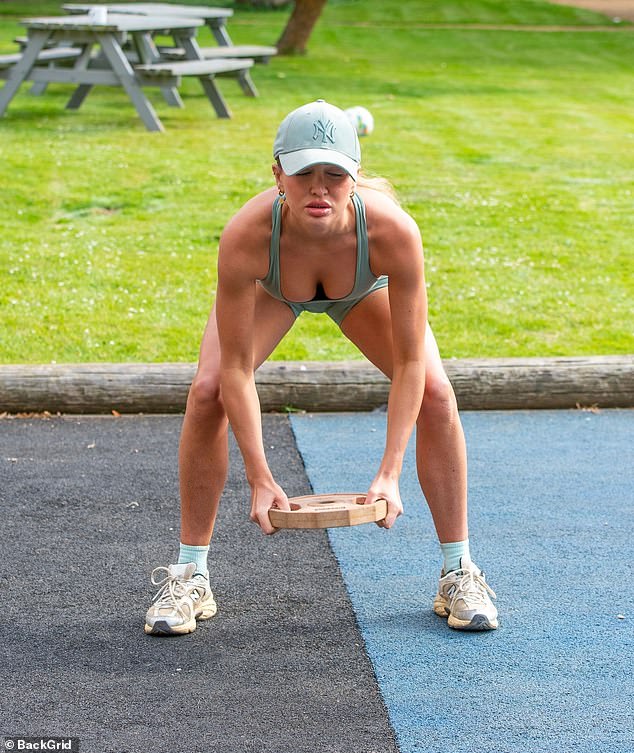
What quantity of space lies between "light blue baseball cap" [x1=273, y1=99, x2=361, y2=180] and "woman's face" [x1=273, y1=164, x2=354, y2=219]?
33mm

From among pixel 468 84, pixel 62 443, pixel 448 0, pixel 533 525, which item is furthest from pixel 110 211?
pixel 448 0

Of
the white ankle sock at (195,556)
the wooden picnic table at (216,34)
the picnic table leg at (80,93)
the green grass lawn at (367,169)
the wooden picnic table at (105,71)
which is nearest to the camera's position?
the white ankle sock at (195,556)

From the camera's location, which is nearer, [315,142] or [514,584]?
[315,142]

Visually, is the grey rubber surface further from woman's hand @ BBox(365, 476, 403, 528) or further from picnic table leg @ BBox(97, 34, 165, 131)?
picnic table leg @ BBox(97, 34, 165, 131)

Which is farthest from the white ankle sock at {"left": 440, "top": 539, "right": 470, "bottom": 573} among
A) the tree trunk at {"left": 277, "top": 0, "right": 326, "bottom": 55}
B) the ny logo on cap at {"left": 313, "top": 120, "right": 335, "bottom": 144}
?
the tree trunk at {"left": 277, "top": 0, "right": 326, "bottom": 55}

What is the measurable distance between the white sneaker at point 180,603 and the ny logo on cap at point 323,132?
1432 mm

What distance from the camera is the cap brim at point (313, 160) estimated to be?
305 cm

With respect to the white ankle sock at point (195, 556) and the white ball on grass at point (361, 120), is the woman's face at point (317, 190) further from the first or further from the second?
the white ball on grass at point (361, 120)

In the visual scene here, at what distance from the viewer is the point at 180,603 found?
11.9ft

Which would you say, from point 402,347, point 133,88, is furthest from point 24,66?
point 402,347

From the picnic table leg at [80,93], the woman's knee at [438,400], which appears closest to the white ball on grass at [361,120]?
the picnic table leg at [80,93]

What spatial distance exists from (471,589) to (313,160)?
1.44 metres

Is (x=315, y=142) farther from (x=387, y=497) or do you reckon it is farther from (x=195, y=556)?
(x=195, y=556)

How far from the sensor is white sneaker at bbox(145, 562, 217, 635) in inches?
141
